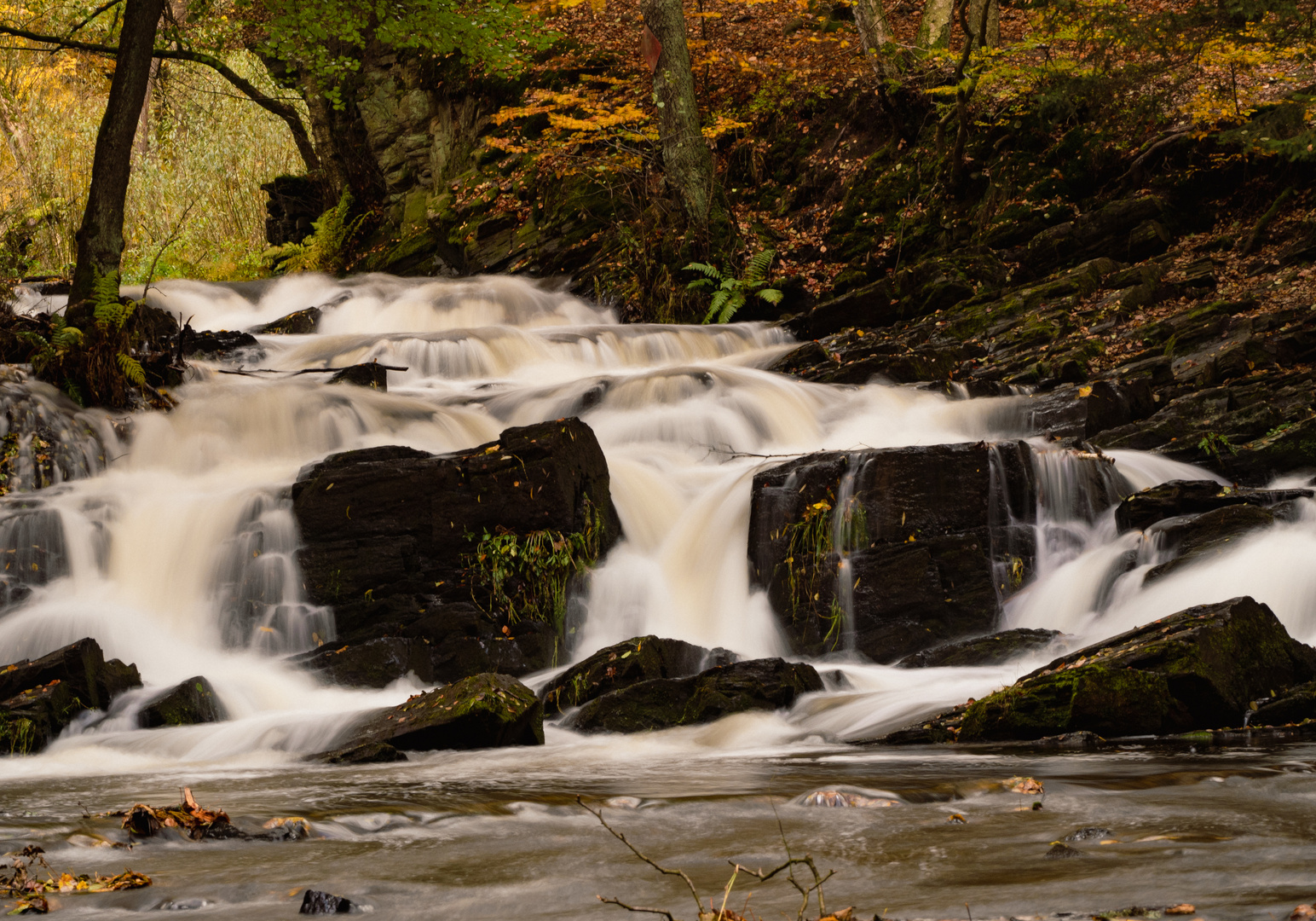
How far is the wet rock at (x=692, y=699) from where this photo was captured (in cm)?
629

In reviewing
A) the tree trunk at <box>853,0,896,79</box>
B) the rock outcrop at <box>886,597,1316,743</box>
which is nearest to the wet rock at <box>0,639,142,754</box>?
the rock outcrop at <box>886,597,1316,743</box>

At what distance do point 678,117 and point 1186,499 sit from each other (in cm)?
1060

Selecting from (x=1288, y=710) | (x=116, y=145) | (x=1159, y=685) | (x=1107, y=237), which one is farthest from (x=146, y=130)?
(x=1288, y=710)

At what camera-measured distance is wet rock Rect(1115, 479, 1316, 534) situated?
25.4ft

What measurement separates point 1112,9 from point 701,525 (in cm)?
771

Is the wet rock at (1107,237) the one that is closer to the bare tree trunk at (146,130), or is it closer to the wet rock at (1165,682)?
the wet rock at (1165,682)

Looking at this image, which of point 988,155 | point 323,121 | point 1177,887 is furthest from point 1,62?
point 1177,887

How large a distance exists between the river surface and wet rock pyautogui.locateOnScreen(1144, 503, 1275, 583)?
0.12 metres

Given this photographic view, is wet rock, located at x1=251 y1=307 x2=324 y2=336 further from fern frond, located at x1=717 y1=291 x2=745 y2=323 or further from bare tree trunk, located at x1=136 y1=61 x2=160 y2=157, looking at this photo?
bare tree trunk, located at x1=136 y1=61 x2=160 y2=157

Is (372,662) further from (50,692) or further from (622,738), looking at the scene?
(622,738)

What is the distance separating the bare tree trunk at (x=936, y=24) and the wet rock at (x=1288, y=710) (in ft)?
53.6

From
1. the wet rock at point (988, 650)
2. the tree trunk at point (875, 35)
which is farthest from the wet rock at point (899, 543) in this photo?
the tree trunk at point (875, 35)

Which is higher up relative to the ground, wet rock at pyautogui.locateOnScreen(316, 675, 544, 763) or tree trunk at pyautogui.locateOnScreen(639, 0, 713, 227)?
tree trunk at pyautogui.locateOnScreen(639, 0, 713, 227)

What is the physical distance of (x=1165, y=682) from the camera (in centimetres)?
516
